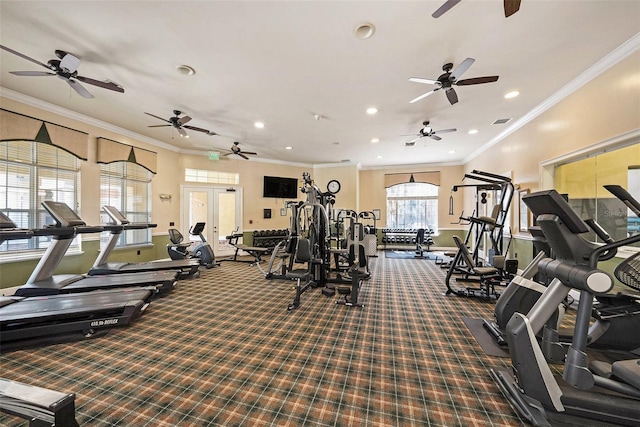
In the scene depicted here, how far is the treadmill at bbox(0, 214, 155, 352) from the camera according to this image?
8.21 ft

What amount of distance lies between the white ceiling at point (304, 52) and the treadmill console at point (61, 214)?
6.45 ft

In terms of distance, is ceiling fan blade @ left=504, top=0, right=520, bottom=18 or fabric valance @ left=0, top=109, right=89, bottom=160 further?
fabric valance @ left=0, top=109, right=89, bottom=160

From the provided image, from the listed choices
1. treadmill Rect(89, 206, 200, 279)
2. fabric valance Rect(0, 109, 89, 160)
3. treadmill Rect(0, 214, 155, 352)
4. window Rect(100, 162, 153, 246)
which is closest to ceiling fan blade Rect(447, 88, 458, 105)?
treadmill Rect(0, 214, 155, 352)

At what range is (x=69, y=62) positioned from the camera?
296cm

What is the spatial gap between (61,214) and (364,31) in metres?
4.81

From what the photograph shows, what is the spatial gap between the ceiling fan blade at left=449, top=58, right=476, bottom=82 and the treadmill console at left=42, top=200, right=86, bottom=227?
563 centimetres

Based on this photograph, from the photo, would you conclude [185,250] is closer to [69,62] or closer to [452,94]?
[69,62]

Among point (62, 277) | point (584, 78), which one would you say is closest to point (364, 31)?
point (584, 78)

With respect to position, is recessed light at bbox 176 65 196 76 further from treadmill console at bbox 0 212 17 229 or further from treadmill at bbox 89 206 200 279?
treadmill at bbox 89 206 200 279

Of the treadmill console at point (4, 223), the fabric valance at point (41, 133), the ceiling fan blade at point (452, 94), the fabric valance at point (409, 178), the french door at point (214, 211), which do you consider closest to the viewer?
the treadmill console at point (4, 223)

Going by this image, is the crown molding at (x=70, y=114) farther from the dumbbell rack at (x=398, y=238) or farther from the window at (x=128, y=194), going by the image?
the dumbbell rack at (x=398, y=238)

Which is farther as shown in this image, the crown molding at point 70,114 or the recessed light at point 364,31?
the crown molding at point 70,114

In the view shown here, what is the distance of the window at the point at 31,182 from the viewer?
13.2 feet

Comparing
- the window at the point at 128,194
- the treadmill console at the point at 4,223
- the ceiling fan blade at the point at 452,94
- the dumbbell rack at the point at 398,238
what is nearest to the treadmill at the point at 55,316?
the treadmill console at the point at 4,223
